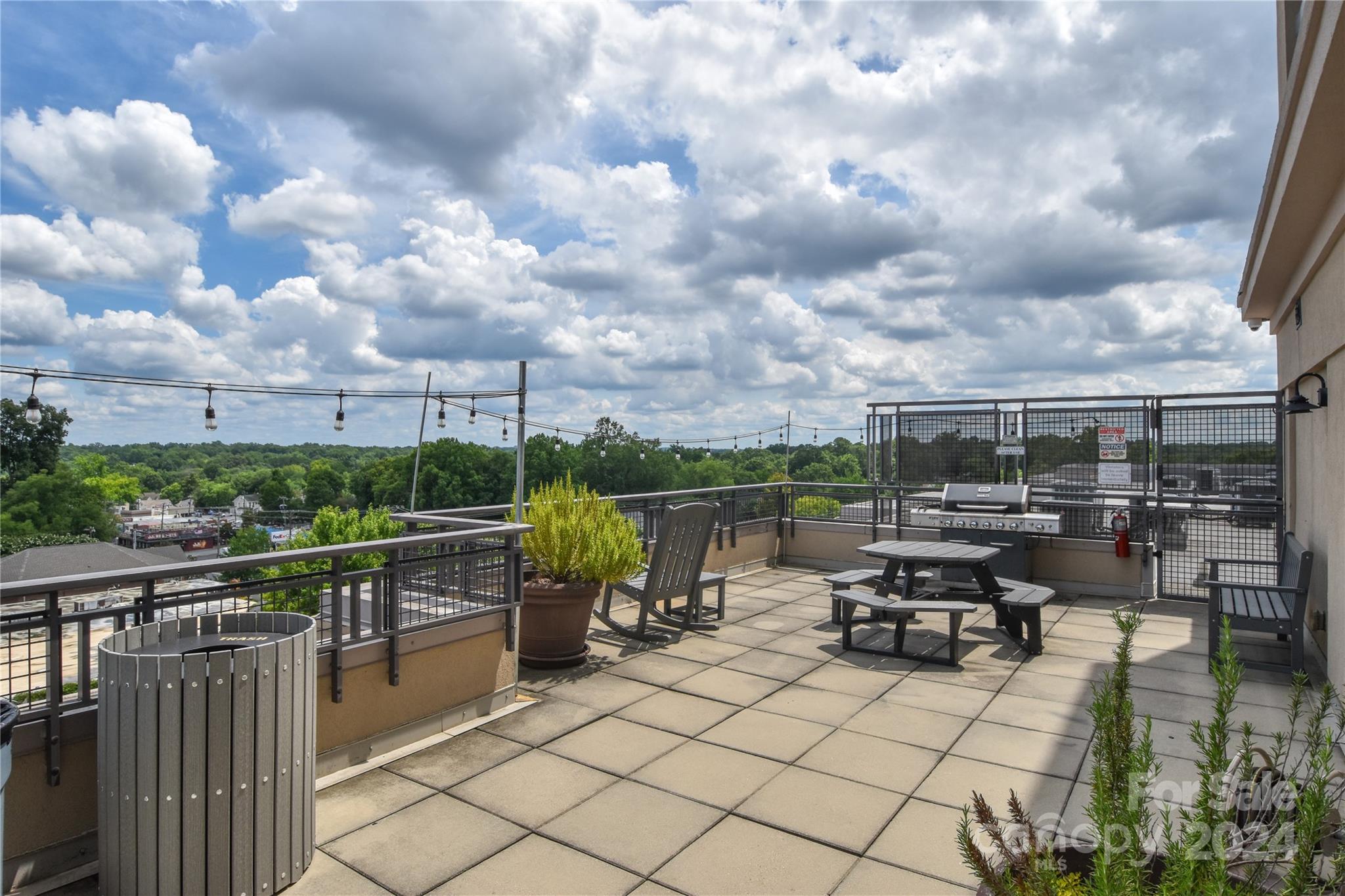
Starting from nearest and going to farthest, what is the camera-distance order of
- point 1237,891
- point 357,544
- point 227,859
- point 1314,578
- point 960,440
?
point 1237,891, point 227,859, point 357,544, point 1314,578, point 960,440

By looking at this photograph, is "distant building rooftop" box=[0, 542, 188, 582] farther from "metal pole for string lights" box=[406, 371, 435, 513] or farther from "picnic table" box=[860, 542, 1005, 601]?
"picnic table" box=[860, 542, 1005, 601]

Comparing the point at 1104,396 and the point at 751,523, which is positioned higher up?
the point at 1104,396

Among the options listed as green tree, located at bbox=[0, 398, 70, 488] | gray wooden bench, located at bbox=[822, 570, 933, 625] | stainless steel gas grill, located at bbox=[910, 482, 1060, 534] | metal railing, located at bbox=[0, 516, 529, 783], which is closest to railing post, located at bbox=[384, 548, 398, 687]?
metal railing, located at bbox=[0, 516, 529, 783]

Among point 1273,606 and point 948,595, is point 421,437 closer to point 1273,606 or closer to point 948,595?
point 948,595

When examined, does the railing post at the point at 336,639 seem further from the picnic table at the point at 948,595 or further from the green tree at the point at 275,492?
the green tree at the point at 275,492

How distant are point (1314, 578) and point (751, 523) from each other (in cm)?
511

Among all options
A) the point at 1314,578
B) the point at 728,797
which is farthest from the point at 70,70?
the point at 1314,578

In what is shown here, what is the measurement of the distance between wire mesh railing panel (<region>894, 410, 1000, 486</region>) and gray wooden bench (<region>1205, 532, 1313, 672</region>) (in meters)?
2.97

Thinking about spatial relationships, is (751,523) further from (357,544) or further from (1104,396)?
(357,544)

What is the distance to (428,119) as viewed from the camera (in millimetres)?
7543

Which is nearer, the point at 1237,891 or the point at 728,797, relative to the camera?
the point at 1237,891

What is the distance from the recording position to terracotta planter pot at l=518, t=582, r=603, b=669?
496 centimetres

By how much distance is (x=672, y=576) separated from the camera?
592cm

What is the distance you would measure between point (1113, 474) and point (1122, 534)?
0.66m
